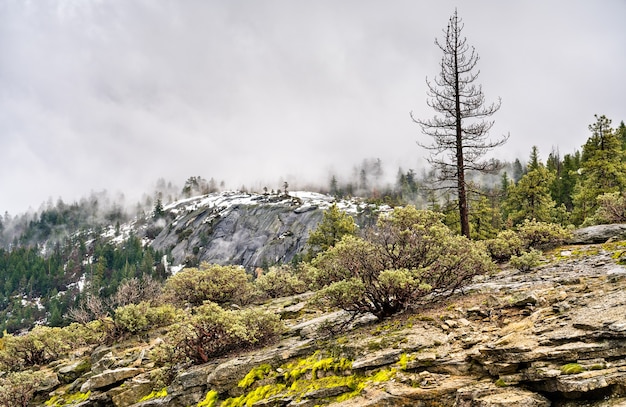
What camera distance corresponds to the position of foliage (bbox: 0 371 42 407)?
668 inches

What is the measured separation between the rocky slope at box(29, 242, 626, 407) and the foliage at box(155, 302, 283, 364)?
68 centimetres

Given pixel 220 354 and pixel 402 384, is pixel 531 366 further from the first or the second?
pixel 220 354

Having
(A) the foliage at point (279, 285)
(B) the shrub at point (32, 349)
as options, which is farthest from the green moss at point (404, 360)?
(B) the shrub at point (32, 349)

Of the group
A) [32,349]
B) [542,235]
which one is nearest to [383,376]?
[542,235]

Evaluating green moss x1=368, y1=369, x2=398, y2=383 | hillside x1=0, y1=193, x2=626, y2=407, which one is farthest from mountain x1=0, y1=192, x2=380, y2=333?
green moss x1=368, y1=369, x2=398, y2=383

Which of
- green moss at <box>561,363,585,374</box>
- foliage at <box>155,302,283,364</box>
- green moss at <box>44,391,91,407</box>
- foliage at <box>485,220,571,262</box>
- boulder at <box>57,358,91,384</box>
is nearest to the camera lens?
green moss at <box>561,363,585,374</box>

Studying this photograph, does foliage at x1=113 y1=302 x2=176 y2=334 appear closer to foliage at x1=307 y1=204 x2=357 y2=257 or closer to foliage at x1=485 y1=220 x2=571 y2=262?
foliage at x1=307 y1=204 x2=357 y2=257

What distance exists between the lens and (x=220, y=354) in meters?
13.4

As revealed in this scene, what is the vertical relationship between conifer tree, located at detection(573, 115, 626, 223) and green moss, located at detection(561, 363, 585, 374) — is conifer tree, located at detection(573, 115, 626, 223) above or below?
above

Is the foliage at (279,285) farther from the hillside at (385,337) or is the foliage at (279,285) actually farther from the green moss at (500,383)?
the green moss at (500,383)

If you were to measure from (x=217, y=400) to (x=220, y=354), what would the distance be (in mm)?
2092

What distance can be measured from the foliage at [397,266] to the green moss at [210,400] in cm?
459

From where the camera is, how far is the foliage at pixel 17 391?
668 inches

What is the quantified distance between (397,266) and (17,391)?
18434 millimetres
